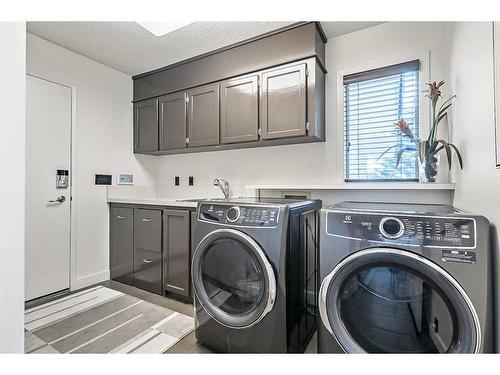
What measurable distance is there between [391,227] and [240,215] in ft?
2.51

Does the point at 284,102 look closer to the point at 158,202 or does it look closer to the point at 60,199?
the point at 158,202

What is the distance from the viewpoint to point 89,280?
2588 mm

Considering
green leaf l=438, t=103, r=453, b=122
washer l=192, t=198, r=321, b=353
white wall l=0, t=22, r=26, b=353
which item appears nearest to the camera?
white wall l=0, t=22, r=26, b=353

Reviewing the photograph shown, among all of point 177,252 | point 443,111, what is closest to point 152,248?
point 177,252

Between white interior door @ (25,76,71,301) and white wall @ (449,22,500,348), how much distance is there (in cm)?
316

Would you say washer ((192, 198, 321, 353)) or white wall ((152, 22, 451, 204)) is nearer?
washer ((192, 198, 321, 353))

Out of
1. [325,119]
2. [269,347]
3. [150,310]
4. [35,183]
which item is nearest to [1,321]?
[269,347]

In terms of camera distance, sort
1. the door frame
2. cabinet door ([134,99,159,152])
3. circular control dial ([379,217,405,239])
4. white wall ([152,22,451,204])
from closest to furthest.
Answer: circular control dial ([379,217,405,239]), white wall ([152,22,451,204]), the door frame, cabinet door ([134,99,159,152])

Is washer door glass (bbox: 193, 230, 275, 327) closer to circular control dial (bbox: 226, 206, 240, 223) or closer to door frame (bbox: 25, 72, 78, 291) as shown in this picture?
circular control dial (bbox: 226, 206, 240, 223)

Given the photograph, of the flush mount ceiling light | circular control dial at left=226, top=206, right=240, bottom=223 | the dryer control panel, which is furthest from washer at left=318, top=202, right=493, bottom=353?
the flush mount ceiling light

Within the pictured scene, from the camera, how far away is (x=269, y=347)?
1.30m

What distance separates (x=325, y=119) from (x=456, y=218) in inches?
58.3

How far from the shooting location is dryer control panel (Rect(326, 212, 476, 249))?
93cm

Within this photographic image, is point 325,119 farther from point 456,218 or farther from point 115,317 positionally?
point 115,317
